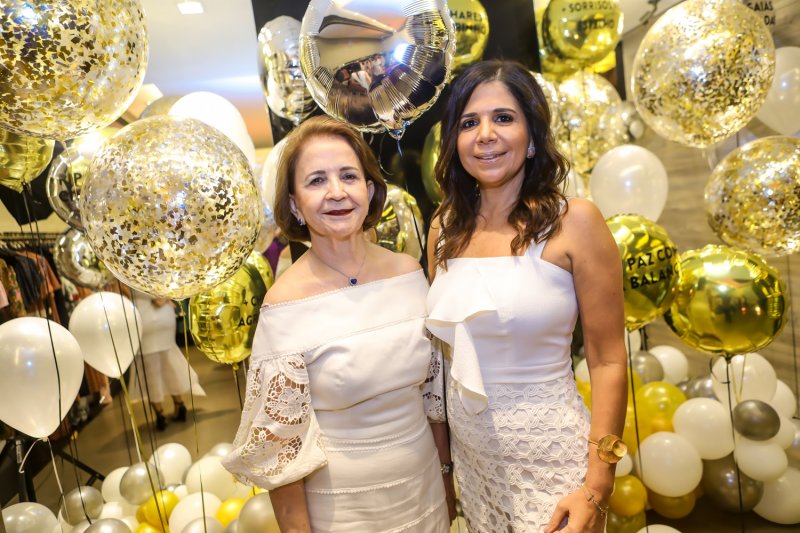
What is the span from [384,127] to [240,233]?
1.56ft

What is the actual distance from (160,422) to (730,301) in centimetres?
412

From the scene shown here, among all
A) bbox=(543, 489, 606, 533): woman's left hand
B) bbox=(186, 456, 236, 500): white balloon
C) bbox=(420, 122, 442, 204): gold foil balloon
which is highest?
bbox=(420, 122, 442, 204): gold foil balloon

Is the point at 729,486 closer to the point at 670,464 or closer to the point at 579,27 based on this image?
the point at 670,464

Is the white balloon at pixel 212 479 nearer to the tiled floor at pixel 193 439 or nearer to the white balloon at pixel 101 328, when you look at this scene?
the tiled floor at pixel 193 439

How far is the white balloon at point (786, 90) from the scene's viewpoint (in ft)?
8.46

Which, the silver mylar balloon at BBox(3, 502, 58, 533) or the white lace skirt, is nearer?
the white lace skirt

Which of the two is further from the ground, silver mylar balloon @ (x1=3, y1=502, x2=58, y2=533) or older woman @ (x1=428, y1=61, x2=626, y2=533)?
older woman @ (x1=428, y1=61, x2=626, y2=533)

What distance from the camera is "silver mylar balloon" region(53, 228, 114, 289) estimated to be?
104 inches

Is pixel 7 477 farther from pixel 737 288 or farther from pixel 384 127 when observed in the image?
pixel 737 288

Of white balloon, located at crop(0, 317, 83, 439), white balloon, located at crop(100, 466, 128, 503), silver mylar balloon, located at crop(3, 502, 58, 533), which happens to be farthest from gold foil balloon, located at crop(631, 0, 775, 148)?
white balloon, located at crop(100, 466, 128, 503)

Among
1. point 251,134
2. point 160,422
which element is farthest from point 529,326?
point 160,422

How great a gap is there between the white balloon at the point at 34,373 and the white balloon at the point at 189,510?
2.11ft

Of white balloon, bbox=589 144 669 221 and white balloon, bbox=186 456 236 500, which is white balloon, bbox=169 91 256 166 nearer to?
white balloon, bbox=186 456 236 500

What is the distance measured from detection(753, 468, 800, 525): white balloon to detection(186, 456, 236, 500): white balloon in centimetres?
245
